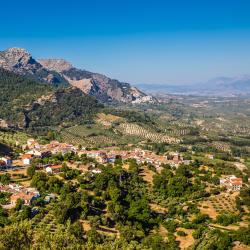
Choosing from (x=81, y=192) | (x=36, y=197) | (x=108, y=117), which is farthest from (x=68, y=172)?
(x=108, y=117)

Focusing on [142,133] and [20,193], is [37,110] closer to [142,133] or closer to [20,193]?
[142,133]

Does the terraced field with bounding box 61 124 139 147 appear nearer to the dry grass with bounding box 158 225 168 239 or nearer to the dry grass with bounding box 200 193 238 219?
the dry grass with bounding box 200 193 238 219

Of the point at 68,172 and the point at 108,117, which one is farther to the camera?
the point at 108,117

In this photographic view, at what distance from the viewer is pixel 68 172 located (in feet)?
226

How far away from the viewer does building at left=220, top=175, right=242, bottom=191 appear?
2928 inches

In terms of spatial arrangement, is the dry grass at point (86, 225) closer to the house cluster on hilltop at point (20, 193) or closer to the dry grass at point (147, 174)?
the house cluster on hilltop at point (20, 193)

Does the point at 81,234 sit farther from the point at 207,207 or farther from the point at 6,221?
the point at 207,207

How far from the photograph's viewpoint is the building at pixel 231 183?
74375 mm

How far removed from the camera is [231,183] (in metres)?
75.8

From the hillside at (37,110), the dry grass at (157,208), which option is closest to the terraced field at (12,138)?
the hillside at (37,110)

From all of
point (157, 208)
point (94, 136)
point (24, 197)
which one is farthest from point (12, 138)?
point (157, 208)

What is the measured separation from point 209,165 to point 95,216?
142 ft

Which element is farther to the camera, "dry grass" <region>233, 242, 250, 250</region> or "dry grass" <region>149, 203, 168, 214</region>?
"dry grass" <region>149, 203, 168, 214</region>

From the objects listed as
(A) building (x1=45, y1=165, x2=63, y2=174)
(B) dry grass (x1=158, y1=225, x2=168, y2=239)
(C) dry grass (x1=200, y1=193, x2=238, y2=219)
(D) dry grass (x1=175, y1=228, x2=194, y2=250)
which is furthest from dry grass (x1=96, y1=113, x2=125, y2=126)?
(D) dry grass (x1=175, y1=228, x2=194, y2=250)
